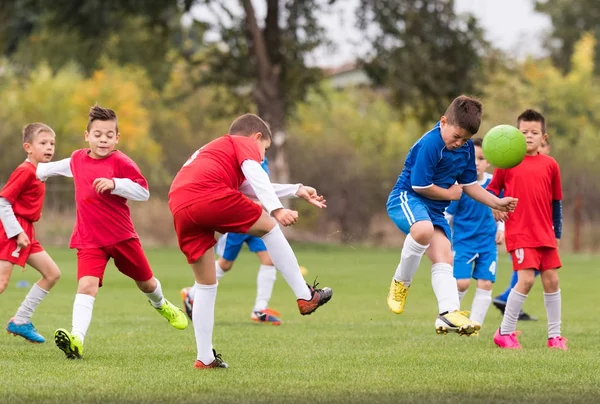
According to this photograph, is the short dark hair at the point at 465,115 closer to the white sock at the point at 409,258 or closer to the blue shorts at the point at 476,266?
the white sock at the point at 409,258

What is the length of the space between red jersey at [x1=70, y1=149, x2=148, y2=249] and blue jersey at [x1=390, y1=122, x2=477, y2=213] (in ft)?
6.79

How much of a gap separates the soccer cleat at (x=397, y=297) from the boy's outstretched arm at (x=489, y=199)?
91 centimetres

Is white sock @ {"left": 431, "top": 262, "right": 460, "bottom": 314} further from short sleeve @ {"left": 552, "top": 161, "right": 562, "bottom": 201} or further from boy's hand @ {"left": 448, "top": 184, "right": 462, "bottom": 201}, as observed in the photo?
short sleeve @ {"left": 552, "top": 161, "right": 562, "bottom": 201}

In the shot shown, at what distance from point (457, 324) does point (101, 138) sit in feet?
10.1

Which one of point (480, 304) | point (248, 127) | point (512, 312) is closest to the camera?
point (248, 127)

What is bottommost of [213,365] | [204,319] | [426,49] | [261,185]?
[213,365]

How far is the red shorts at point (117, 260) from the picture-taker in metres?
7.99

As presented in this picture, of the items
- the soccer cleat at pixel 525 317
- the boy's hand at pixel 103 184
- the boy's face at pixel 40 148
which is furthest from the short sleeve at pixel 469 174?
the soccer cleat at pixel 525 317

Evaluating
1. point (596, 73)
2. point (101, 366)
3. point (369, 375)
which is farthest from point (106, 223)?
point (596, 73)

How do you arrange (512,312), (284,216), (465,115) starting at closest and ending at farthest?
(284,216) → (465,115) → (512,312)

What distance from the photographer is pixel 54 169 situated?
8273 millimetres

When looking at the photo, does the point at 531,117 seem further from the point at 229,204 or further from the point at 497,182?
the point at 229,204

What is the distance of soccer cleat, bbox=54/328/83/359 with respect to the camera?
24.7 feet

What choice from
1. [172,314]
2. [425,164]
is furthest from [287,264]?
[172,314]
